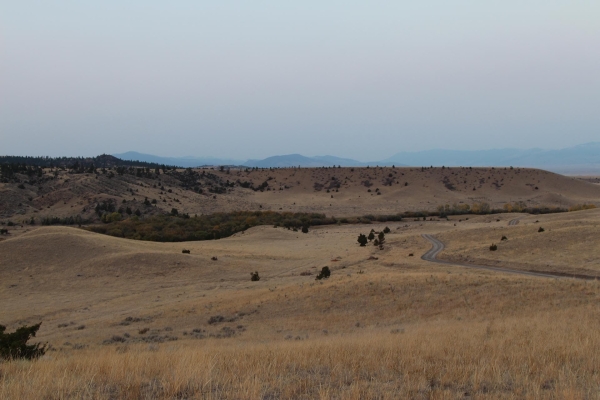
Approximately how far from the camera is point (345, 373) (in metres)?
6.77

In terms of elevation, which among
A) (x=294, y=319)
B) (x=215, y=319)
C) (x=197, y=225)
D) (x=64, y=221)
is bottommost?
(x=215, y=319)

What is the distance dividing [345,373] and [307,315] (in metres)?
11.1

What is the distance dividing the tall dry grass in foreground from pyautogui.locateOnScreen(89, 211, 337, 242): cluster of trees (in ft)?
132

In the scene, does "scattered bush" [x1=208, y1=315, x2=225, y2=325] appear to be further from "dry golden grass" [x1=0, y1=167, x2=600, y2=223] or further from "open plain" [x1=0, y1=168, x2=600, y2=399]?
"dry golden grass" [x1=0, y1=167, x2=600, y2=223]

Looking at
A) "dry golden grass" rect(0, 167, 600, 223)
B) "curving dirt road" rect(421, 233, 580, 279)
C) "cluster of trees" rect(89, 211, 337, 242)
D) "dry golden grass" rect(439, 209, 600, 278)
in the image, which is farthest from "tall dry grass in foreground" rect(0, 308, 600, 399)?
"dry golden grass" rect(0, 167, 600, 223)

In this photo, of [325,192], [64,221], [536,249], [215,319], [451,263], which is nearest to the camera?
[215,319]

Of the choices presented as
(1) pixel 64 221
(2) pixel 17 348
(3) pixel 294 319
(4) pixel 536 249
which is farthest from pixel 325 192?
(2) pixel 17 348

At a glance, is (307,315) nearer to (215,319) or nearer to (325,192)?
(215,319)

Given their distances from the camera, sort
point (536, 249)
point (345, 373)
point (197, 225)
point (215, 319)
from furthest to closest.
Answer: point (197, 225)
point (536, 249)
point (215, 319)
point (345, 373)

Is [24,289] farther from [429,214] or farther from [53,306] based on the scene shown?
[429,214]

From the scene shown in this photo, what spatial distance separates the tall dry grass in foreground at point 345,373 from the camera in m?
5.73

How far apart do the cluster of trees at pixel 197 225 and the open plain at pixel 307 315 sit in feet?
12.1

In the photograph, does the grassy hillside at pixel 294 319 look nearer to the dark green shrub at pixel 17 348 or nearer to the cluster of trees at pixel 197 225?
Result: the dark green shrub at pixel 17 348

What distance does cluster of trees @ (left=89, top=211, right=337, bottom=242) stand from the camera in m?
46.8
